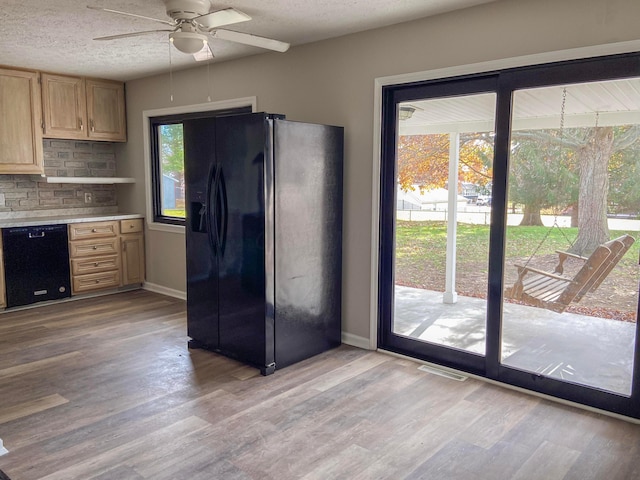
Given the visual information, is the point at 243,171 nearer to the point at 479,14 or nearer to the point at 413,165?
the point at 413,165

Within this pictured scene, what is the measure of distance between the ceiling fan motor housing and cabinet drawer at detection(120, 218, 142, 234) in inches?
127

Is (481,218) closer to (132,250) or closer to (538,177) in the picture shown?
(538,177)

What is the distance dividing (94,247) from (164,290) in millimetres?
872

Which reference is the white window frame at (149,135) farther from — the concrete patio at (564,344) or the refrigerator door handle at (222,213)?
the concrete patio at (564,344)

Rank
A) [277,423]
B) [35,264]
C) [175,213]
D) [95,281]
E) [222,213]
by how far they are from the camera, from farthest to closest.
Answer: [175,213] < [95,281] < [35,264] < [222,213] < [277,423]

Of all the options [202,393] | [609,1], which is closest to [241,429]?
[202,393]

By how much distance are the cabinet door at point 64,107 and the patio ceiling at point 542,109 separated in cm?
370

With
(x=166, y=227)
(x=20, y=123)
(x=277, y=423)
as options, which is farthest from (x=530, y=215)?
(x=20, y=123)

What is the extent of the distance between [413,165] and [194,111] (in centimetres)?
245

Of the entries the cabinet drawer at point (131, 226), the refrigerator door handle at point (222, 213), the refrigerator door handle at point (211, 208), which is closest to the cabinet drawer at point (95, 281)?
the cabinet drawer at point (131, 226)

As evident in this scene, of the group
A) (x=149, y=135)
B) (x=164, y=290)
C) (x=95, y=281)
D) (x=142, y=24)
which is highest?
(x=142, y=24)

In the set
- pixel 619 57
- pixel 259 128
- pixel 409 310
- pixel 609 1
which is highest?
pixel 609 1

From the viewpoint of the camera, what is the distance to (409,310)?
4.27 metres

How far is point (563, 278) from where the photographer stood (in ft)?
10.2
